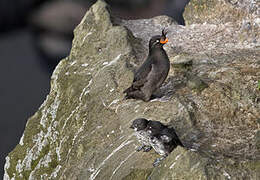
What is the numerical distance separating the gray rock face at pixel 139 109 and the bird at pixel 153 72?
1.05ft

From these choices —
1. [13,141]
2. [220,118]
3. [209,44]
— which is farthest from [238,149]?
[13,141]

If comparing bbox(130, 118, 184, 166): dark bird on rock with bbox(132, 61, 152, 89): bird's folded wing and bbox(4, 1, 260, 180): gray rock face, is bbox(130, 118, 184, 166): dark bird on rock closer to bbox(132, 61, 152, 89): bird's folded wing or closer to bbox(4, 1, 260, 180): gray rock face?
bbox(4, 1, 260, 180): gray rock face

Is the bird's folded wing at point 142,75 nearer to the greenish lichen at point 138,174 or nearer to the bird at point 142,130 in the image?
the bird at point 142,130

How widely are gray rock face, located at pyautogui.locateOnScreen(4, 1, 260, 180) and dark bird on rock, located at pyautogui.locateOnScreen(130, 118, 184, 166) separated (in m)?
0.37

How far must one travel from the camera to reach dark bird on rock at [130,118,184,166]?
23.9 feet

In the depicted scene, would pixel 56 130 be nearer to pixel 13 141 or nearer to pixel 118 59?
pixel 118 59

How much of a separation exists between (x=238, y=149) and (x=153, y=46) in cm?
342

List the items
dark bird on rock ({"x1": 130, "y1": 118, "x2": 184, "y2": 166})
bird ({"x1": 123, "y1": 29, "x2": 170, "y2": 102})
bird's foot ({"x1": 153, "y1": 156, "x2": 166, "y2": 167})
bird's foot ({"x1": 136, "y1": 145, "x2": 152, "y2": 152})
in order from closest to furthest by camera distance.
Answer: dark bird on rock ({"x1": 130, "y1": 118, "x2": 184, "y2": 166}) → bird's foot ({"x1": 153, "y1": 156, "x2": 166, "y2": 167}) → bird's foot ({"x1": 136, "y1": 145, "x2": 152, "y2": 152}) → bird ({"x1": 123, "y1": 29, "x2": 170, "y2": 102})

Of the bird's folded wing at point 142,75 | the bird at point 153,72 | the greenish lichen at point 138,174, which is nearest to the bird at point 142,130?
the greenish lichen at point 138,174

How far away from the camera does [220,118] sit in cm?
861

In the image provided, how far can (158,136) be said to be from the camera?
7.34 m

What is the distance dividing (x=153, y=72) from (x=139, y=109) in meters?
0.97

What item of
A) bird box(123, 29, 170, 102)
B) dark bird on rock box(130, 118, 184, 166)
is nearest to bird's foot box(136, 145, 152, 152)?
dark bird on rock box(130, 118, 184, 166)

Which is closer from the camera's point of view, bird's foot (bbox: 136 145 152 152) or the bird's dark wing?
bird's foot (bbox: 136 145 152 152)
